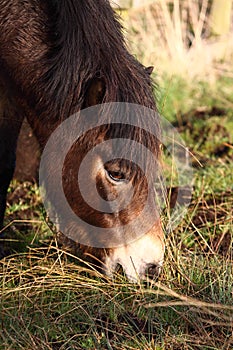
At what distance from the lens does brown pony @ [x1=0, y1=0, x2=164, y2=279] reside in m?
3.00

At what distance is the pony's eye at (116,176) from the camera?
3012 mm

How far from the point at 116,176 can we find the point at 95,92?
1.34 feet

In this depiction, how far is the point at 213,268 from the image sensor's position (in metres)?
3.04

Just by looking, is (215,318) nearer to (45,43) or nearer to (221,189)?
(45,43)

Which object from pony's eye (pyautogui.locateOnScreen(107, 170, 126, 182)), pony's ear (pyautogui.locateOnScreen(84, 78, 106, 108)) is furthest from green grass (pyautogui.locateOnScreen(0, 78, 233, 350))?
pony's ear (pyautogui.locateOnScreen(84, 78, 106, 108))

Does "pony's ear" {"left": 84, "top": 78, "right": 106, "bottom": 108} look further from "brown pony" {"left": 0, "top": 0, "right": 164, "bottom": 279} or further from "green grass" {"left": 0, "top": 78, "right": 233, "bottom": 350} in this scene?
"green grass" {"left": 0, "top": 78, "right": 233, "bottom": 350}

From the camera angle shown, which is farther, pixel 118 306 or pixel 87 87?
pixel 87 87

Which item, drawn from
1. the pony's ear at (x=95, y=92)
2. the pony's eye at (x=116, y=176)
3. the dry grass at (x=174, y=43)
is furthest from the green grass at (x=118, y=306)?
the dry grass at (x=174, y=43)

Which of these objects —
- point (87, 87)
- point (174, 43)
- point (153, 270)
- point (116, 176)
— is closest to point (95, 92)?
point (87, 87)

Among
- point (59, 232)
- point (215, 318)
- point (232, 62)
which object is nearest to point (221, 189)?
point (59, 232)

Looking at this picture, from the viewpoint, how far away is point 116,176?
9.95 ft

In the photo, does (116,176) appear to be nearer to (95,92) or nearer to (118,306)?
(95,92)

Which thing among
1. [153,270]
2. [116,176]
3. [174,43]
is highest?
[116,176]

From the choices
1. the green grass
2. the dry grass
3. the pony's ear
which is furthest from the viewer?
the dry grass
